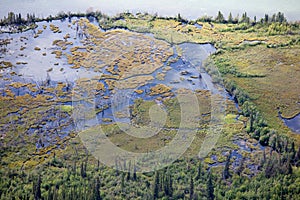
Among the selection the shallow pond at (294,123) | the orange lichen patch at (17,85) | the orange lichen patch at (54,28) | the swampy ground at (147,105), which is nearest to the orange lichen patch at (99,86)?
the swampy ground at (147,105)

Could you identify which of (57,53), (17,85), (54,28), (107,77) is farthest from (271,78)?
(54,28)

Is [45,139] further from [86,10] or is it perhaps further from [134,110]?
[86,10]

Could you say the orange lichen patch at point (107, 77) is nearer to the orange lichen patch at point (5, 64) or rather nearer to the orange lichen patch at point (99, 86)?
the orange lichen patch at point (99, 86)

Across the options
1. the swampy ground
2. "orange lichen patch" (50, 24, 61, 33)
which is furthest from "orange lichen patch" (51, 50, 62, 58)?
"orange lichen patch" (50, 24, 61, 33)

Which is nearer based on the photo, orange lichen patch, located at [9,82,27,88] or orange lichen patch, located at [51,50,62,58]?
orange lichen patch, located at [9,82,27,88]

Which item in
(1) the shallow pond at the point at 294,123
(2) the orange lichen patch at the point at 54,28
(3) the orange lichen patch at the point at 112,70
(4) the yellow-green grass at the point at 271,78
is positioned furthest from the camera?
(2) the orange lichen patch at the point at 54,28

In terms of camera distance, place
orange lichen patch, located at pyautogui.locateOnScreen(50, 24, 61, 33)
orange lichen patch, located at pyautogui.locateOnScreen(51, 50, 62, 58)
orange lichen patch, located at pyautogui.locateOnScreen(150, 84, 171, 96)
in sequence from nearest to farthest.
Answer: orange lichen patch, located at pyautogui.locateOnScreen(150, 84, 171, 96), orange lichen patch, located at pyautogui.locateOnScreen(51, 50, 62, 58), orange lichen patch, located at pyautogui.locateOnScreen(50, 24, 61, 33)

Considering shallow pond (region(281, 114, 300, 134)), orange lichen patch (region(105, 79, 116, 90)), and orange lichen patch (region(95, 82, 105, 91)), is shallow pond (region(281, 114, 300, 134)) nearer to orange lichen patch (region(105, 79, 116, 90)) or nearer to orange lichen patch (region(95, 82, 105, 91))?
orange lichen patch (region(105, 79, 116, 90))

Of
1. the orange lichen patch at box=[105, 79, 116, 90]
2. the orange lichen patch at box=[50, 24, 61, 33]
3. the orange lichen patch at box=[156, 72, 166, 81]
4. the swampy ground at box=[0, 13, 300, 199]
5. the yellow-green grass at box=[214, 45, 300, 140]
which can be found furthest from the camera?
the orange lichen patch at box=[50, 24, 61, 33]

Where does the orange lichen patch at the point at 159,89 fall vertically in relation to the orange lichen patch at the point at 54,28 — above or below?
below
